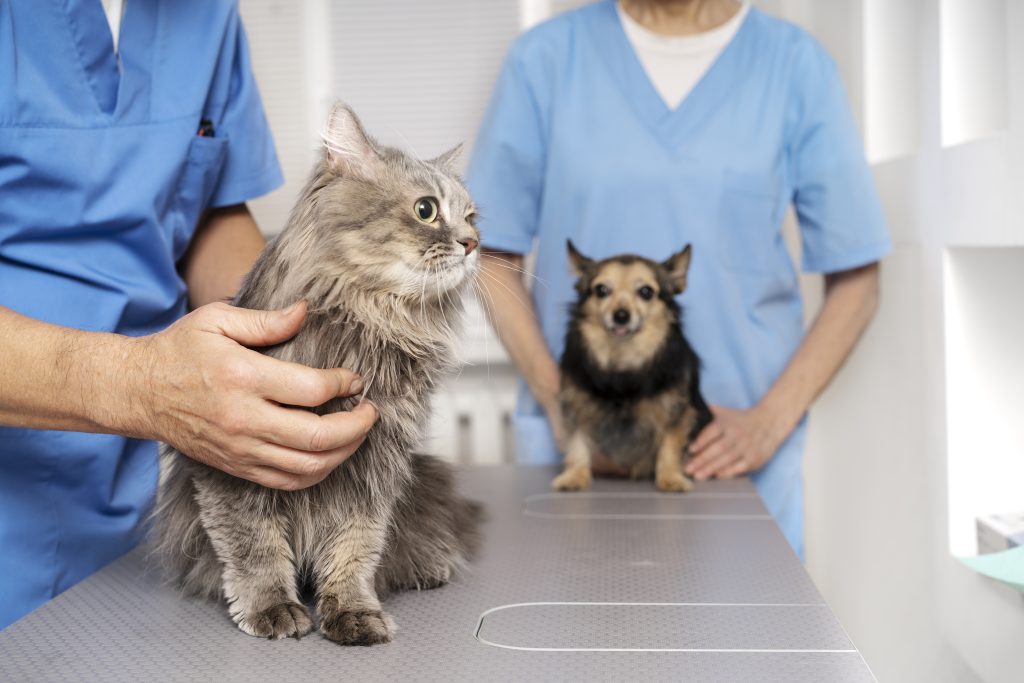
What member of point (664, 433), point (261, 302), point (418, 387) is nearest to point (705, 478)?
point (664, 433)

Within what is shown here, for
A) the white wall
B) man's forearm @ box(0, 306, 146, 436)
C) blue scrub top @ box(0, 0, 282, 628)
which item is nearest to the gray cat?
man's forearm @ box(0, 306, 146, 436)

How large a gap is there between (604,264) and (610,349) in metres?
0.17

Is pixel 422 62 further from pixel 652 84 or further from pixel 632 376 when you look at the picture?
pixel 632 376

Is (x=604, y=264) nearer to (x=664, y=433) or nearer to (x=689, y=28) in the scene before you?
(x=664, y=433)

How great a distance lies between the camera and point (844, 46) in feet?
7.64

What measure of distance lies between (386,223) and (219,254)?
62cm

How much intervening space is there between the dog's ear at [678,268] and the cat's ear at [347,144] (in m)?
0.87

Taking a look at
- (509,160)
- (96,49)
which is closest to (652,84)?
(509,160)

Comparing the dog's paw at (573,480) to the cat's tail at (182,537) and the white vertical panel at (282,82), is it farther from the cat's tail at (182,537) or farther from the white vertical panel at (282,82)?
the white vertical panel at (282,82)

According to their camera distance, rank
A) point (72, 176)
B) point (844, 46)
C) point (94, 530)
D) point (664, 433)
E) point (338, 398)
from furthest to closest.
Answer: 1. point (844, 46)
2. point (664, 433)
3. point (94, 530)
4. point (72, 176)
5. point (338, 398)

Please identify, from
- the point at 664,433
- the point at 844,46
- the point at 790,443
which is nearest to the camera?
the point at 664,433

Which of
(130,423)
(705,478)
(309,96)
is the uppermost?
(309,96)

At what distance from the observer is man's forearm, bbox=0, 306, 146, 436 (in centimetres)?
95

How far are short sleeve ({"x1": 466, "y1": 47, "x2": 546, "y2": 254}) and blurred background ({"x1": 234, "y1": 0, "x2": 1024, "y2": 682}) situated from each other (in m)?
0.36
